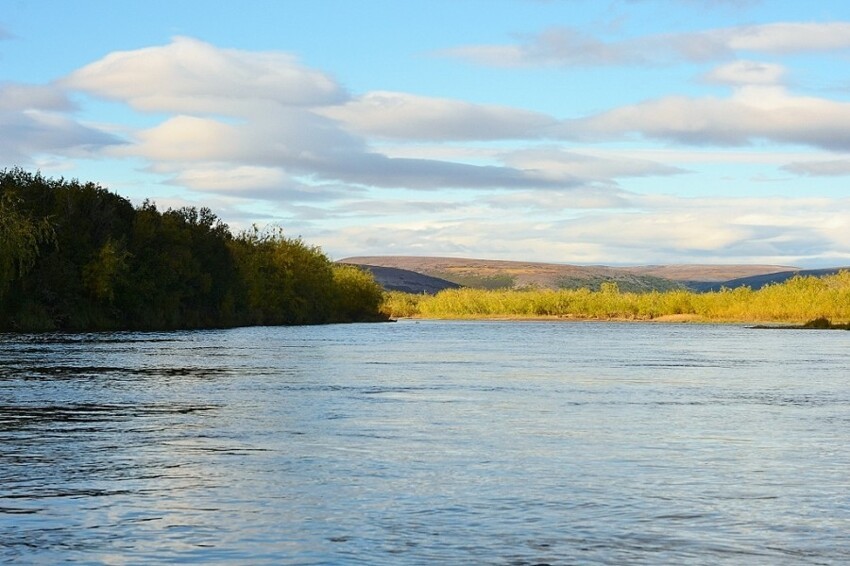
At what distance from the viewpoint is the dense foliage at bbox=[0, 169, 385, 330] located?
4080 inches

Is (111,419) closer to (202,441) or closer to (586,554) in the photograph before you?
(202,441)

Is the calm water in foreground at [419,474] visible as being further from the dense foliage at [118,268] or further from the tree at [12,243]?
the dense foliage at [118,268]

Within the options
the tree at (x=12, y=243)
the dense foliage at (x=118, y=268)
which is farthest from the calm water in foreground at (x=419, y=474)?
the dense foliage at (x=118, y=268)

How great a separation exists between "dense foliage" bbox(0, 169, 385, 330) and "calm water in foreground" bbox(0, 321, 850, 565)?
2532 inches

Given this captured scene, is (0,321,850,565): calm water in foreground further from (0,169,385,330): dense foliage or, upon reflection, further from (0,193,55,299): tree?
(0,169,385,330): dense foliage

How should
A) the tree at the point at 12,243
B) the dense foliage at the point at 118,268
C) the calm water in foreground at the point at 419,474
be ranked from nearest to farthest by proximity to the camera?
the calm water in foreground at the point at 419,474, the tree at the point at 12,243, the dense foliage at the point at 118,268

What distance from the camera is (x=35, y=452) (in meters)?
22.0

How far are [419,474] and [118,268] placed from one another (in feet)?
334

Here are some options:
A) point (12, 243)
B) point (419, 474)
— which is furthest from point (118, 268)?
point (419, 474)

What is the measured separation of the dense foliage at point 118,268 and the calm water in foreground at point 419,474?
64.3 metres

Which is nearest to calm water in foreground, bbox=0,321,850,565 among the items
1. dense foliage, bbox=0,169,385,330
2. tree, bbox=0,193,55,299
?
tree, bbox=0,193,55,299

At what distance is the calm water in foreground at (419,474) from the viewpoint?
14.0 meters

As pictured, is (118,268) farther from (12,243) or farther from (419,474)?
(419,474)

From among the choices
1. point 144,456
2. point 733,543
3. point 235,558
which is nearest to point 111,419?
point 144,456
